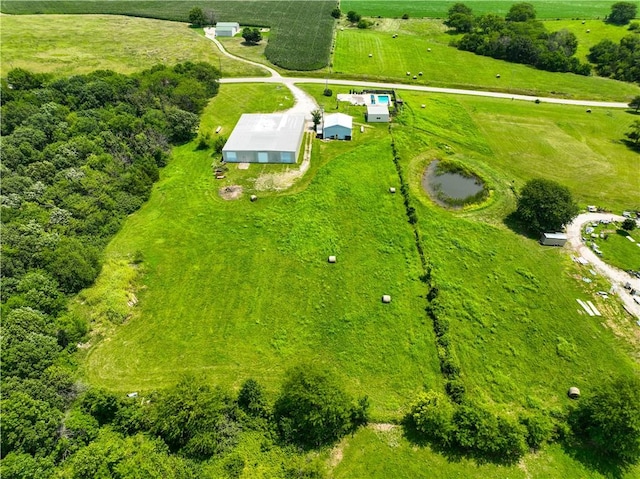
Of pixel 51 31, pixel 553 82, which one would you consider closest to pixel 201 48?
pixel 51 31

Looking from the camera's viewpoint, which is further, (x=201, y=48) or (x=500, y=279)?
(x=201, y=48)

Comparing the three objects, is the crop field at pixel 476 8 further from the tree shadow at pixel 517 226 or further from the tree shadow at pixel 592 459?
the tree shadow at pixel 592 459

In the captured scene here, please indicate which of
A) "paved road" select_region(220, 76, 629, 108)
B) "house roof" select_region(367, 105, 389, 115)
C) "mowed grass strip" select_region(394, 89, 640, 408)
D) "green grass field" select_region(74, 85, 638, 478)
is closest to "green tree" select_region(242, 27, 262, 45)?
"paved road" select_region(220, 76, 629, 108)

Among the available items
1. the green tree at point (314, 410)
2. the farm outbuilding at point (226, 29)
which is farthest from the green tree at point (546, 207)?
the farm outbuilding at point (226, 29)

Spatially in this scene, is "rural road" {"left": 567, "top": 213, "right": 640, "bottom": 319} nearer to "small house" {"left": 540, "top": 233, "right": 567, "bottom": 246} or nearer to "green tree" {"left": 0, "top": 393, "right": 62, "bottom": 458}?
"small house" {"left": 540, "top": 233, "right": 567, "bottom": 246}

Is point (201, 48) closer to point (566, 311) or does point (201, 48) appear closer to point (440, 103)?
point (440, 103)
